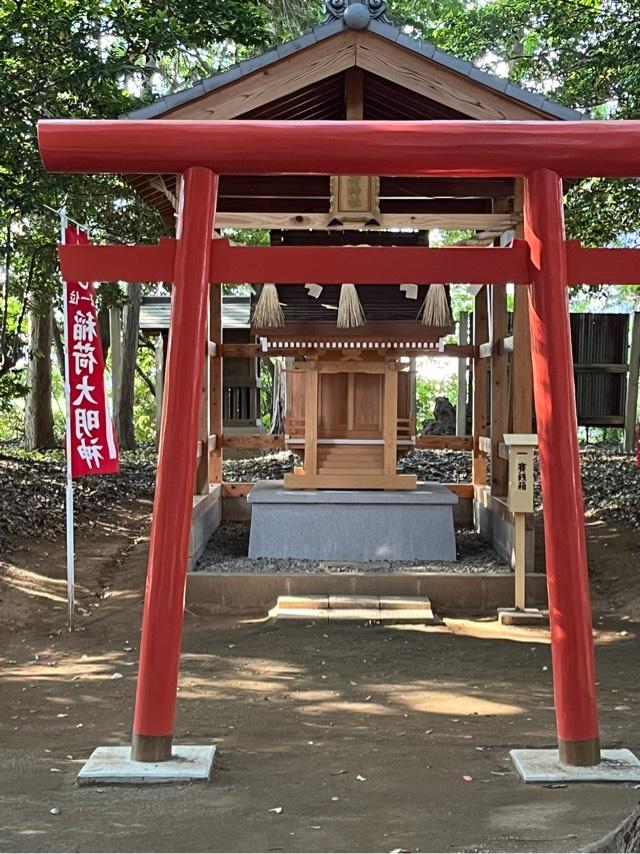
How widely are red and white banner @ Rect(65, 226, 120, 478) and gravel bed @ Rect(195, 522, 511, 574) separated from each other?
1851 mm

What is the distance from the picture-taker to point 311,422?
1069cm

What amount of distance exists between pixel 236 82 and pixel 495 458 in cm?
Answer: 480

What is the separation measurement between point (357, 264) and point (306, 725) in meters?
2.80

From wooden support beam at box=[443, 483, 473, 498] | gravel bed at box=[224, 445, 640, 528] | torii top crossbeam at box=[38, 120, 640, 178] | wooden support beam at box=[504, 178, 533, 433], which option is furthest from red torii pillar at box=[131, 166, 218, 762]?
gravel bed at box=[224, 445, 640, 528]

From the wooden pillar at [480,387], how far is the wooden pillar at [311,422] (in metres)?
2.21

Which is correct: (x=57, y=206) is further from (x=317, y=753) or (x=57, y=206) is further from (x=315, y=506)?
(x=317, y=753)

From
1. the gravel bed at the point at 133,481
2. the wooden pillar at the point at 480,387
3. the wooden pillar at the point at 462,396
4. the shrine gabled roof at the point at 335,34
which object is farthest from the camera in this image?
the wooden pillar at the point at 462,396

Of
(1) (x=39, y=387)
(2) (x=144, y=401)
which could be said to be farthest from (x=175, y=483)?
(2) (x=144, y=401)

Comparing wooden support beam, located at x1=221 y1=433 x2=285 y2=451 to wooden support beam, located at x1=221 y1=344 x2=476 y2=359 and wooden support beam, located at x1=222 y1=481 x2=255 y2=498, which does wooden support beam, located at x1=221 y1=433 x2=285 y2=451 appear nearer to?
wooden support beam, located at x1=222 y1=481 x2=255 y2=498

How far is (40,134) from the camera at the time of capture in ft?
16.2

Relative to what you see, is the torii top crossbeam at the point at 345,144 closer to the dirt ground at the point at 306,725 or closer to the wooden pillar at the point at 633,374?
the dirt ground at the point at 306,725

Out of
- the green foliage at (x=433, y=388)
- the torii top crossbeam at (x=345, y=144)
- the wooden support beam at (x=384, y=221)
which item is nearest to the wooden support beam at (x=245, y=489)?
the wooden support beam at (x=384, y=221)

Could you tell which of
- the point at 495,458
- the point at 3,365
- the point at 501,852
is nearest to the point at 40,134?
the point at 501,852

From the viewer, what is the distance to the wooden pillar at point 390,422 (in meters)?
10.6
